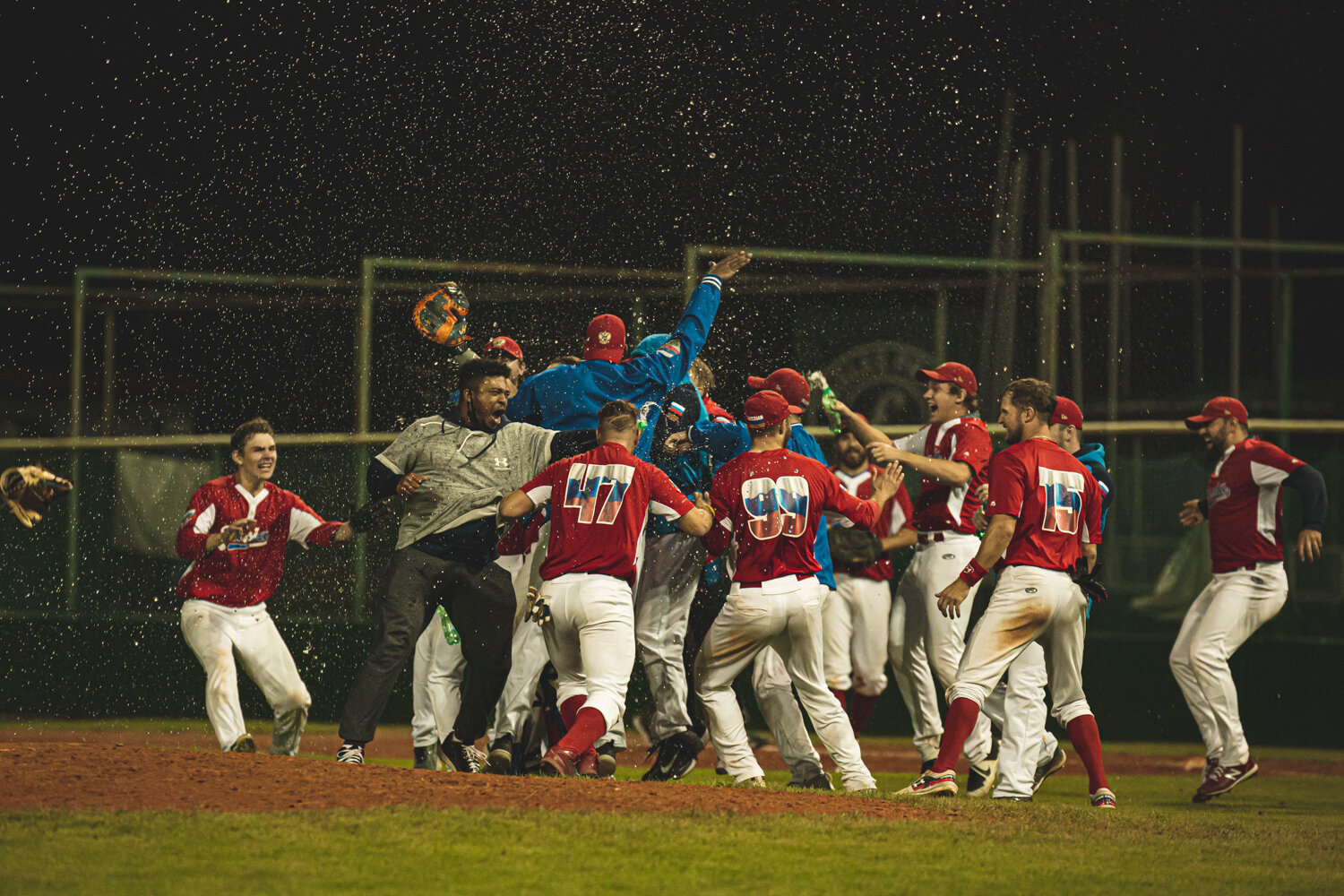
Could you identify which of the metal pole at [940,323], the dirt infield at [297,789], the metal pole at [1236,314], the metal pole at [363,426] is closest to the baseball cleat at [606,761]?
the dirt infield at [297,789]

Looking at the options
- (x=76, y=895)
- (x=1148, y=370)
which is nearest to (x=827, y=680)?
(x=76, y=895)

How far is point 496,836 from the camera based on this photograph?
181 inches

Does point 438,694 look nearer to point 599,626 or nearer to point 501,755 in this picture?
point 501,755

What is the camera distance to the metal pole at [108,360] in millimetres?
13875

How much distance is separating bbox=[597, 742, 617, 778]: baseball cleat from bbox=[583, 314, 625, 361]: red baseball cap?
1960 mm

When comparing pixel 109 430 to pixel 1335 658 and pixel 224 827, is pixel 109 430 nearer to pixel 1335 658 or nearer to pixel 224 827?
pixel 224 827

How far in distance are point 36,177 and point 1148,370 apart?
14806 mm

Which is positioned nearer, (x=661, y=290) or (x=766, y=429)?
(x=766, y=429)

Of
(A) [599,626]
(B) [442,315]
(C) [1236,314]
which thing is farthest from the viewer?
(C) [1236,314]

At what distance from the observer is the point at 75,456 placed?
1372 centimetres

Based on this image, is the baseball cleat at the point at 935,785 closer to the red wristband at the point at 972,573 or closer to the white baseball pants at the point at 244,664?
the red wristband at the point at 972,573

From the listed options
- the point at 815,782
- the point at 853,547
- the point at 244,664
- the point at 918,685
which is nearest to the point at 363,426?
the point at 244,664

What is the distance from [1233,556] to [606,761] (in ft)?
12.6

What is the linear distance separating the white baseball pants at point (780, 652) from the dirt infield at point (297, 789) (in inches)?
30.3
